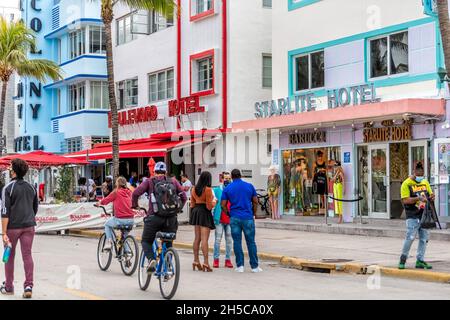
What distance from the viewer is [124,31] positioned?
36.1m

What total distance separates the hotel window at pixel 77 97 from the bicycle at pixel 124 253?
2642cm

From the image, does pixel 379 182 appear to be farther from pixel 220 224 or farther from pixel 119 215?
pixel 119 215

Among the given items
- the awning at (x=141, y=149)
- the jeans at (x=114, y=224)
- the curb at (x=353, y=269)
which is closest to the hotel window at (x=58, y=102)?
the awning at (x=141, y=149)

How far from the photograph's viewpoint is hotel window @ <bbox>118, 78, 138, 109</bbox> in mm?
35125

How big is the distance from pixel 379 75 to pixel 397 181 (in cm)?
314

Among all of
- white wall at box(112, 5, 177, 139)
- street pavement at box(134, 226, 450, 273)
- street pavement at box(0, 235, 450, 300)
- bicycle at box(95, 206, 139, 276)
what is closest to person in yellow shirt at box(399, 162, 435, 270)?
street pavement at box(134, 226, 450, 273)

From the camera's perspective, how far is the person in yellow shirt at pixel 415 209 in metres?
12.9

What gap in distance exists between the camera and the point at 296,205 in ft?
82.9

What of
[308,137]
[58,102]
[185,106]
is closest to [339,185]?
[308,137]

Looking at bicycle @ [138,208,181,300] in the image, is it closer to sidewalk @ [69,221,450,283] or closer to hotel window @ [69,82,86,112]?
sidewalk @ [69,221,450,283]

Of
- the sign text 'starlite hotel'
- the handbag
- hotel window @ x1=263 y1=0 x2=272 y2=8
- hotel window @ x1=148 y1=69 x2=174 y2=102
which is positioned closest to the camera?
the handbag

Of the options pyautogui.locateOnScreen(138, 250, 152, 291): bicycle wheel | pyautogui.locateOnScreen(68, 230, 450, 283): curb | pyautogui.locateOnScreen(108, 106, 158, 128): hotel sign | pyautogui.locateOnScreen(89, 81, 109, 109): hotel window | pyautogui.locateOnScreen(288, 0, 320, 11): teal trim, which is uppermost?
pyautogui.locateOnScreen(288, 0, 320, 11): teal trim

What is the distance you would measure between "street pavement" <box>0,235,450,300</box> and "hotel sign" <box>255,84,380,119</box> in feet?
25.2

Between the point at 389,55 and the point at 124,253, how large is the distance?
11.7 m
